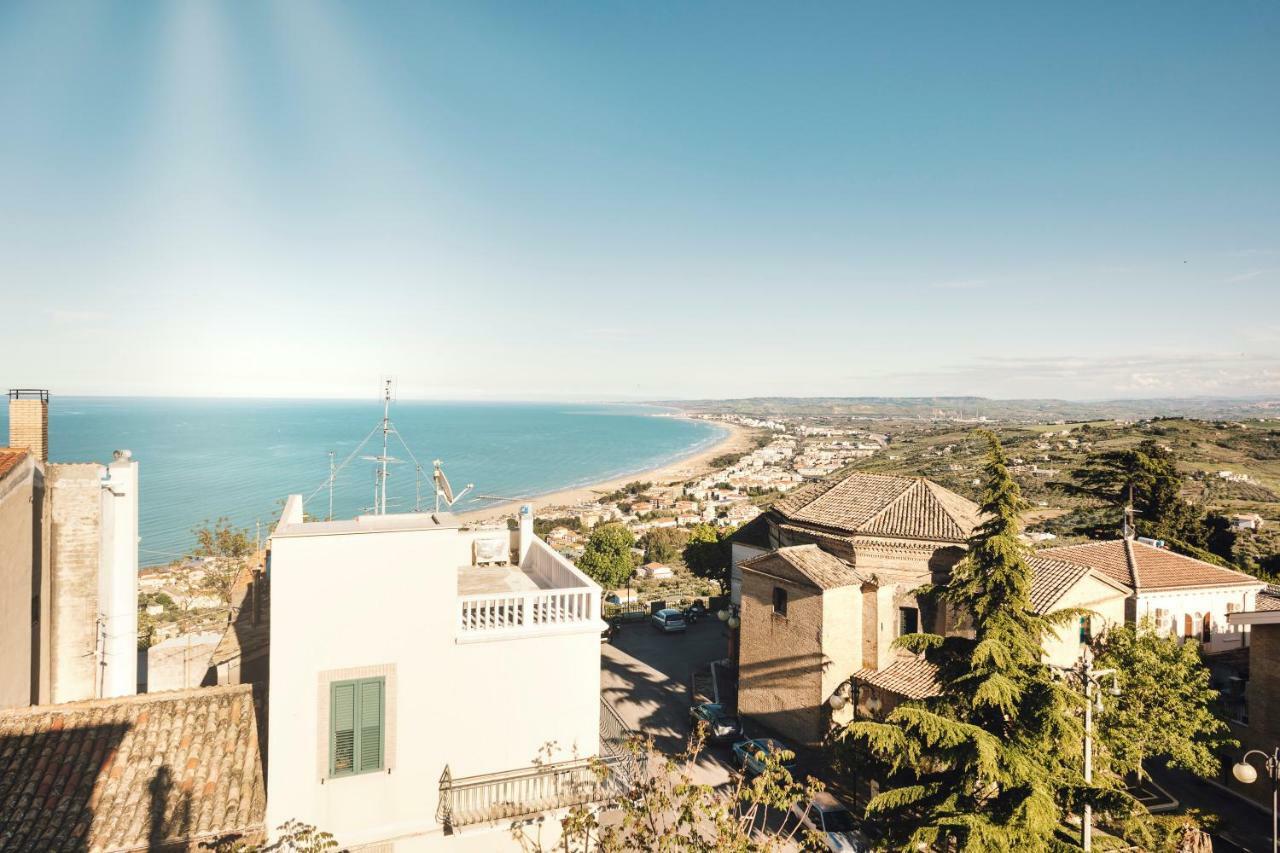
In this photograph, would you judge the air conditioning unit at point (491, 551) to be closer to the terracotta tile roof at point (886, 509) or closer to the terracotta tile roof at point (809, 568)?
the terracotta tile roof at point (809, 568)

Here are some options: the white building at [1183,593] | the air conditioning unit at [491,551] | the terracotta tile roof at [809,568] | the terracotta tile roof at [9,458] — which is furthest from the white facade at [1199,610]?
the terracotta tile roof at [9,458]

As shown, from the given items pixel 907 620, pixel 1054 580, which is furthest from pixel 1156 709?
pixel 907 620

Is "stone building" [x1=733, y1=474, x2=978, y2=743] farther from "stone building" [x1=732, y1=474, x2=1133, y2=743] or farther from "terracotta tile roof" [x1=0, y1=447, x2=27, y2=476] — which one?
"terracotta tile roof" [x1=0, y1=447, x2=27, y2=476]

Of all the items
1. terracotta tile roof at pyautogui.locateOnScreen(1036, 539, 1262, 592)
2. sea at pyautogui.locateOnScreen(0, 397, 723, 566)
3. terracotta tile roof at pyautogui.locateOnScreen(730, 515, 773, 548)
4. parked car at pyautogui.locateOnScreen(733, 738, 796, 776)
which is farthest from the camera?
sea at pyautogui.locateOnScreen(0, 397, 723, 566)

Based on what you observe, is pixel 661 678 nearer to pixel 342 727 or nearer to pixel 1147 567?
pixel 342 727

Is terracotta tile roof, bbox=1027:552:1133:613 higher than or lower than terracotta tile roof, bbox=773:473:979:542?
lower

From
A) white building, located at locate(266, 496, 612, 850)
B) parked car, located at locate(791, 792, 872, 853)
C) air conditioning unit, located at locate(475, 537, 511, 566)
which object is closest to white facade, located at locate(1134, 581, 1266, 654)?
parked car, located at locate(791, 792, 872, 853)
